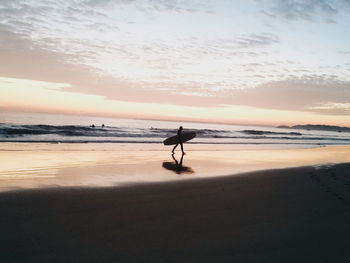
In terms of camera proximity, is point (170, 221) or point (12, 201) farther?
point (12, 201)

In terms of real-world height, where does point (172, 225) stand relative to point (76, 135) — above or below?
below

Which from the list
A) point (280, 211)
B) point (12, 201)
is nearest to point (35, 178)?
point (12, 201)

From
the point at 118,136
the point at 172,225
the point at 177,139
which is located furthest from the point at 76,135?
the point at 172,225

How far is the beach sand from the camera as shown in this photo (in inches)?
178

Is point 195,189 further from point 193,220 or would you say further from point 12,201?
point 12,201

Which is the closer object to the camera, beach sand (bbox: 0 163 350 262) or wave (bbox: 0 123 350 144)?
beach sand (bbox: 0 163 350 262)

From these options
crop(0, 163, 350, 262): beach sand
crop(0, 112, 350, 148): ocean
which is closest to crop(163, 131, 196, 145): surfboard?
crop(0, 112, 350, 148): ocean

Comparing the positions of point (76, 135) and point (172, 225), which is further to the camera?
point (76, 135)

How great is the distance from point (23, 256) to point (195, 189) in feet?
17.8

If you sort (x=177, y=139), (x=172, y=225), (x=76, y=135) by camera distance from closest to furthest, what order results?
(x=172, y=225) < (x=177, y=139) < (x=76, y=135)

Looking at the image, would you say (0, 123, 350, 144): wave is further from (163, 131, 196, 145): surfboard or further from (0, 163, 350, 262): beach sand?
(0, 163, 350, 262): beach sand

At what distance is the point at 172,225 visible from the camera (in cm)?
565

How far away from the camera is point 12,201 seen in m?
6.86

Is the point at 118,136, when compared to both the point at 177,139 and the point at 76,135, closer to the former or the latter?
the point at 76,135
